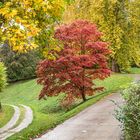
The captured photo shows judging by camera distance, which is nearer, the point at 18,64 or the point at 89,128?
the point at 89,128

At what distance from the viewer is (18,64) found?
48656 millimetres

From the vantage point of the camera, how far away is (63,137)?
12758 millimetres

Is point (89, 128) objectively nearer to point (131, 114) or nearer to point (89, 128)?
point (89, 128)

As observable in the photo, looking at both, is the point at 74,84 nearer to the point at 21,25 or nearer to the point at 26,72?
the point at 21,25

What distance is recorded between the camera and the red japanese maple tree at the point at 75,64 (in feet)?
69.9

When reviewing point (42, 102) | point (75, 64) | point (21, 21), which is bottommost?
point (42, 102)

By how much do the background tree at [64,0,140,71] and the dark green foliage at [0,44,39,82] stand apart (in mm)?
16894

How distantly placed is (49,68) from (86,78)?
7.28ft

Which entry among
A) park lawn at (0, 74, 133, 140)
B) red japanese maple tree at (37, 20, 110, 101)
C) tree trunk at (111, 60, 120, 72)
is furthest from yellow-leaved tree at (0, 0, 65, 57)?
tree trunk at (111, 60, 120, 72)

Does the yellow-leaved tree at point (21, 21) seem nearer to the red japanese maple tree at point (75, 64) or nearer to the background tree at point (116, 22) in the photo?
the red japanese maple tree at point (75, 64)

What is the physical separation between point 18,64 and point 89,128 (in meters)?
35.6

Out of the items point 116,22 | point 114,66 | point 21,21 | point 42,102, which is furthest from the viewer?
point 114,66

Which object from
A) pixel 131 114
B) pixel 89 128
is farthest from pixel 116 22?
pixel 131 114

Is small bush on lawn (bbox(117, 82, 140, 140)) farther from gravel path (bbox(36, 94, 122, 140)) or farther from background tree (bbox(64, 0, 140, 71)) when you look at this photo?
background tree (bbox(64, 0, 140, 71))
